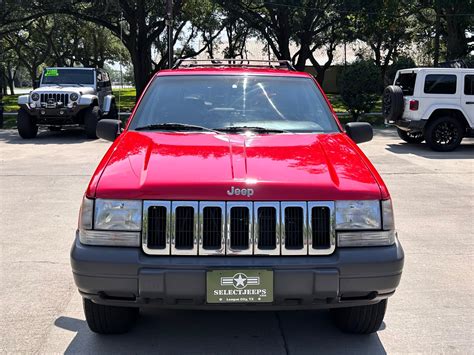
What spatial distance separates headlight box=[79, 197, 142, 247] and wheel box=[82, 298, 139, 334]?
554 millimetres

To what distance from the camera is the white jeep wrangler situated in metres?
Answer: 12.6

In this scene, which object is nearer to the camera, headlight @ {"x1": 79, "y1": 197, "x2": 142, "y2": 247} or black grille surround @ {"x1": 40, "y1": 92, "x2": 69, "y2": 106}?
headlight @ {"x1": 79, "y1": 197, "x2": 142, "y2": 247}

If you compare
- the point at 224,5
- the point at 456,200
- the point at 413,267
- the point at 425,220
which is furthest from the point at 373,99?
the point at 413,267

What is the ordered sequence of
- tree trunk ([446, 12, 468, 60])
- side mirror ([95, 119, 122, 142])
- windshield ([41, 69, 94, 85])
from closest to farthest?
side mirror ([95, 119, 122, 142])
windshield ([41, 69, 94, 85])
tree trunk ([446, 12, 468, 60])

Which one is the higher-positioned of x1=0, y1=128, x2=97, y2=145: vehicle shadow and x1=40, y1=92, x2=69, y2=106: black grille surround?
x1=40, y1=92, x2=69, y2=106: black grille surround

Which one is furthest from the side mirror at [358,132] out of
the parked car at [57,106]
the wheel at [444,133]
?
the parked car at [57,106]

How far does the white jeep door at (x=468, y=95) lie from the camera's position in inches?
499

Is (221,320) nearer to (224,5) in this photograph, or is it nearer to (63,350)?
(63,350)

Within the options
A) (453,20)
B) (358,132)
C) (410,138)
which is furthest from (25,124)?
(453,20)

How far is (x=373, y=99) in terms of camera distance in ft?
61.7

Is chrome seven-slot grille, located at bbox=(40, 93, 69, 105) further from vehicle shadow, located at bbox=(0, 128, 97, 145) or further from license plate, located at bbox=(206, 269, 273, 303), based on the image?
license plate, located at bbox=(206, 269, 273, 303)

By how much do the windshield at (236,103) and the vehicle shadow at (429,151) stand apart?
8.37 metres

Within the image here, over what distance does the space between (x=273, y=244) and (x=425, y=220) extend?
4.29m

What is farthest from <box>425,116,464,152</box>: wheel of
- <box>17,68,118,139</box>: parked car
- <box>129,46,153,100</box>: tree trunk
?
<box>129,46,153,100</box>: tree trunk
